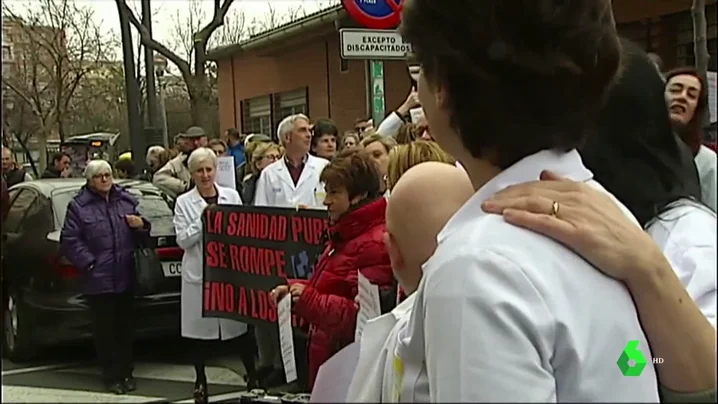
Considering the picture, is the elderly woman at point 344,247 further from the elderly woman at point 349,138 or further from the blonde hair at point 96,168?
the blonde hair at point 96,168

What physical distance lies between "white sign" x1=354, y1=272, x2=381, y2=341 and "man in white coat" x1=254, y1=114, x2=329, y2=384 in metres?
1.44

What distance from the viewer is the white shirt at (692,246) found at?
1007 mm

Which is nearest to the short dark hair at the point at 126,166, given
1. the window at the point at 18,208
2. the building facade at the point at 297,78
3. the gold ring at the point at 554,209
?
the building facade at the point at 297,78

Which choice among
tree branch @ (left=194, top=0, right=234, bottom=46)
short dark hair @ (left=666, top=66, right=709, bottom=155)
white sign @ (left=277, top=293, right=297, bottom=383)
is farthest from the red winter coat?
short dark hair @ (left=666, top=66, right=709, bottom=155)

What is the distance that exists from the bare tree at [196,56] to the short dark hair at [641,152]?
1.15 meters

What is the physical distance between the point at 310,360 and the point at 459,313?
5.38ft

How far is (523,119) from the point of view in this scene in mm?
870

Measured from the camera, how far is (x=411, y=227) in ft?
3.91

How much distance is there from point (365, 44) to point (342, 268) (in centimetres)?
103

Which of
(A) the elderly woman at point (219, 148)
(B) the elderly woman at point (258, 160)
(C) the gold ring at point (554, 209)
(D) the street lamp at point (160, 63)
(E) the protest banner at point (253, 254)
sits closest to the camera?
(C) the gold ring at point (554, 209)

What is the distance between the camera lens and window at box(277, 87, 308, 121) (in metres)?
3.90

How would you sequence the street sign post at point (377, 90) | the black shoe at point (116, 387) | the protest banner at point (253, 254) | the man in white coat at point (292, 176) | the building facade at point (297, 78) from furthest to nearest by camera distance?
the man in white coat at point (292, 176) → the protest banner at point (253, 254) → the street sign post at point (377, 90) → the building facade at point (297, 78) → the black shoe at point (116, 387)

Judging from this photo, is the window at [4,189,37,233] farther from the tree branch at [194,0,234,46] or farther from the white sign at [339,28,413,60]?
the white sign at [339,28,413,60]

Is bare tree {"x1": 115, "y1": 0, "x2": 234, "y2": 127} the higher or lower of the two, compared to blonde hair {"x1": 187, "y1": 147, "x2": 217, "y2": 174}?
higher
